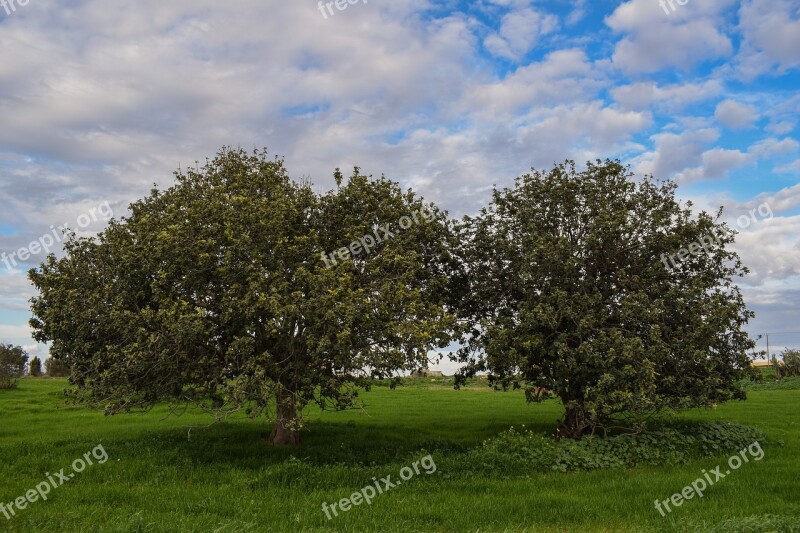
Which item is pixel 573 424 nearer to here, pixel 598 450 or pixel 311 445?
pixel 598 450

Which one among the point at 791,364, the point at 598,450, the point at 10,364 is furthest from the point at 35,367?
the point at 791,364

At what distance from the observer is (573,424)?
23266mm

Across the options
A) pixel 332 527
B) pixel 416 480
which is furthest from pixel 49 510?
pixel 416 480

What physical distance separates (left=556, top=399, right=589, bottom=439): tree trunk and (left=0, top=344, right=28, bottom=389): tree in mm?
43898

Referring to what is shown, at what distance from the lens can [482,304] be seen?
78.7 ft

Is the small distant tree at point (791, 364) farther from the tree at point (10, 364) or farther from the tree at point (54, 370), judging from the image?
the tree at point (54, 370)

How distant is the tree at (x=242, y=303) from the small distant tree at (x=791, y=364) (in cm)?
6114

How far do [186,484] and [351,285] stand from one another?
25.1ft

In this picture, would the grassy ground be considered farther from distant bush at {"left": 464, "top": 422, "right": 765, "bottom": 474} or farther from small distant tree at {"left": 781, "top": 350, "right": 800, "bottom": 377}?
small distant tree at {"left": 781, "top": 350, "right": 800, "bottom": 377}

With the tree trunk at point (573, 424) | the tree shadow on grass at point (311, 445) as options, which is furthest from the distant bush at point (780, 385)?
the tree trunk at point (573, 424)

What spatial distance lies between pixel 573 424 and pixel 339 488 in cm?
1033

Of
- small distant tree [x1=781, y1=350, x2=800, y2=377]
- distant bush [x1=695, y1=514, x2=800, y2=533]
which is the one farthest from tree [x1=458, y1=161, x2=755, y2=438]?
small distant tree [x1=781, y1=350, x2=800, y2=377]

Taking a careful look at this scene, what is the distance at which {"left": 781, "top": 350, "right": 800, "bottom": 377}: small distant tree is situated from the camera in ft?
216

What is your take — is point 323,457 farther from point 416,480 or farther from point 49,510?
point 49,510
